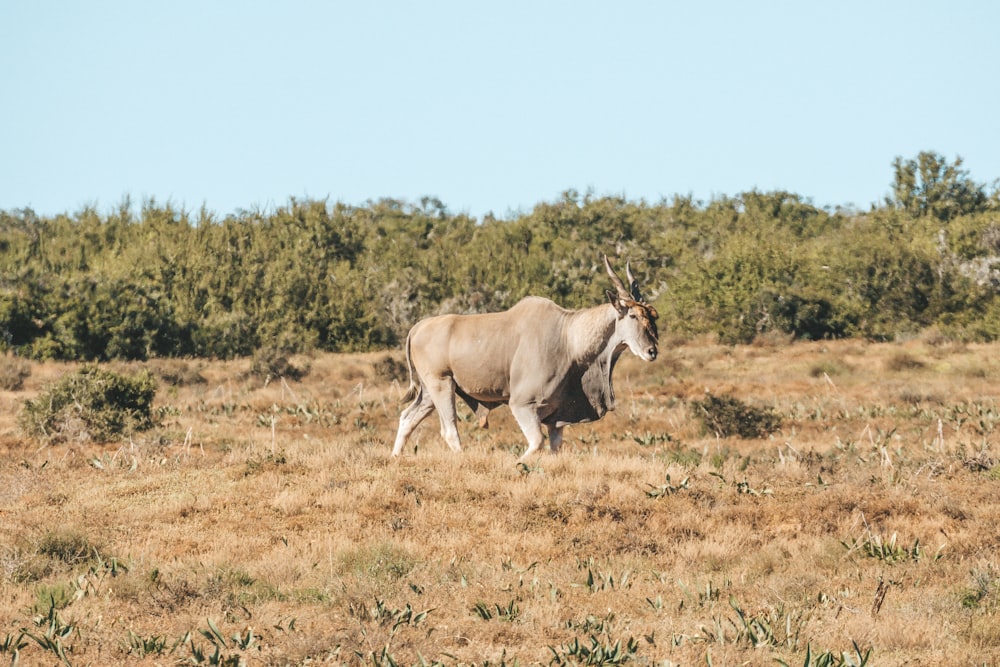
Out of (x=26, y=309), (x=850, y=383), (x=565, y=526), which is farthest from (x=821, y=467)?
(x=26, y=309)

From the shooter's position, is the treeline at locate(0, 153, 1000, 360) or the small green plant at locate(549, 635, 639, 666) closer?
the small green plant at locate(549, 635, 639, 666)

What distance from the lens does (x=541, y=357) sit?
1392 centimetres

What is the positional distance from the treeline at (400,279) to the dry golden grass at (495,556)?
3129 cm

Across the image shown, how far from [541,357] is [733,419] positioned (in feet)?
29.1

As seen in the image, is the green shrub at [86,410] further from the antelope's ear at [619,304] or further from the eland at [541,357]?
the antelope's ear at [619,304]

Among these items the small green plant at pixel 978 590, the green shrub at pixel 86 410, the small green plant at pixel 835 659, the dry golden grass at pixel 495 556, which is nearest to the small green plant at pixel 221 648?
the dry golden grass at pixel 495 556

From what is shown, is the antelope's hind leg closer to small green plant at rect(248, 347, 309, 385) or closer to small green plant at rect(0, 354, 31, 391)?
small green plant at rect(0, 354, 31, 391)

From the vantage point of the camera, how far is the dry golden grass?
7.50m

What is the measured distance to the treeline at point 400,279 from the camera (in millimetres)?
47344

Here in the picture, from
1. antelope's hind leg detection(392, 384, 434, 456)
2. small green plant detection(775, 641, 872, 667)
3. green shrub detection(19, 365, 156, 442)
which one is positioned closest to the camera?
small green plant detection(775, 641, 872, 667)

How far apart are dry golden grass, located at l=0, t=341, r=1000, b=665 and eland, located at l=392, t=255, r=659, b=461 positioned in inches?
33.5

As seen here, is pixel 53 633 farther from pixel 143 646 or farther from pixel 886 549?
pixel 886 549

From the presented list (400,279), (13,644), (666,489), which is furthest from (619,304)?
(400,279)

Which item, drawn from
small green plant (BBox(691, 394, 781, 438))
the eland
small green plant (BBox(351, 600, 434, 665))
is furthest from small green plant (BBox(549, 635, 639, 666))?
small green plant (BBox(691, 394, 781, 438))
